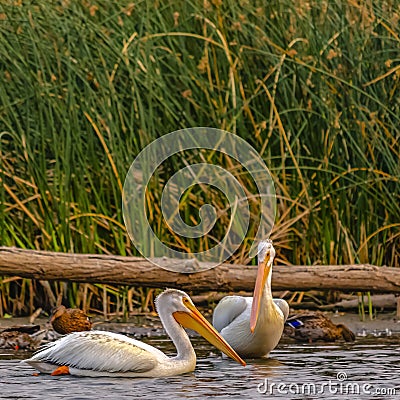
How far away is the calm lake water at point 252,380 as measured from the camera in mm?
7176

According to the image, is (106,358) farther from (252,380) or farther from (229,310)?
(229,310)

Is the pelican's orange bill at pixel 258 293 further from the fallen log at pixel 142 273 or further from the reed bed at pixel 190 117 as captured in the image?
the reed bed at pixel 190 117

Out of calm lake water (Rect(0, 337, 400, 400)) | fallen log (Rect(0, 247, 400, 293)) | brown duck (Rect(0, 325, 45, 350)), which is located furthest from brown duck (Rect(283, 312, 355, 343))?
brown duck (Rect(0, 325, 45, 350))

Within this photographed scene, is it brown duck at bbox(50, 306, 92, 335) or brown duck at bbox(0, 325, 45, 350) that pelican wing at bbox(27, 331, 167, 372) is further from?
brown duck at bbox(50, 306, 92, 335)

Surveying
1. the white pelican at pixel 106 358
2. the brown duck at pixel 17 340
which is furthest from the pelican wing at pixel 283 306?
the brown duck at pixel 17 340

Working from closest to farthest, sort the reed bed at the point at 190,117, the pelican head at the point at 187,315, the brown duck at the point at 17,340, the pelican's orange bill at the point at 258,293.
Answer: the pelican head at the point at 187,315 < the pelican's orange bill at the point at 258,293 < the brown duck at the point at 17,340 < the reed bed at the point at 190,117

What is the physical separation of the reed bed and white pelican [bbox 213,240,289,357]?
1.66 m

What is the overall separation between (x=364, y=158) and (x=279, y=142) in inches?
32.7

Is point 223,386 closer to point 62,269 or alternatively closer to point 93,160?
point 62,269

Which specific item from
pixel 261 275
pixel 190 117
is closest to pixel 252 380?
pixel 261 275

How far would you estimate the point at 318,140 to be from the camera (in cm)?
1077

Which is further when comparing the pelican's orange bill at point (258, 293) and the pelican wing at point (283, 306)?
the pelican wing at point (283, 306)

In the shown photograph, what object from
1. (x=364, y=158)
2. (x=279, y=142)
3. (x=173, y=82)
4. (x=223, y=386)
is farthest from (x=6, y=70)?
(x=223, y=386)

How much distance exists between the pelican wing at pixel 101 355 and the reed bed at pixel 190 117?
234 centimetres
